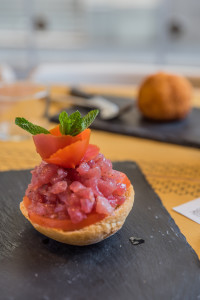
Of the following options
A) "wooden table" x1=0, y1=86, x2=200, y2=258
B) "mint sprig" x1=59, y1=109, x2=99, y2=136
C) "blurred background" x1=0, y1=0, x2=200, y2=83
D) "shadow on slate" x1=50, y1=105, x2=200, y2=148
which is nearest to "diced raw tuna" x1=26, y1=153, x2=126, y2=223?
"mint sprig" x1=59, y1=109, x2=99, y2=136

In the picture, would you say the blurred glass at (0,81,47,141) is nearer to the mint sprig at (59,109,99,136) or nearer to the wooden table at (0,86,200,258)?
the wooden table at (0,86,200,258)

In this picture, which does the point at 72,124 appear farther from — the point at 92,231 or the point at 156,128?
the point at 156,128

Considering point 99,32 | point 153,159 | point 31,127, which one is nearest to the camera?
point 31,127

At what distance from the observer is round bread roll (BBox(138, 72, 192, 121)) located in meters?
2.42

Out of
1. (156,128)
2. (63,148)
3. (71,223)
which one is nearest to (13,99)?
(156,128)

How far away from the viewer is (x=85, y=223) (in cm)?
121

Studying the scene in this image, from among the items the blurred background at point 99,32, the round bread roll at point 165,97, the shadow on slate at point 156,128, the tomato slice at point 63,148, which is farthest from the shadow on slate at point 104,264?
the blurred background at point 99,32

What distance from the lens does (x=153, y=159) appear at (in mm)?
2029

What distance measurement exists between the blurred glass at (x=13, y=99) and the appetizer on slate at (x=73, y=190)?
0.99m

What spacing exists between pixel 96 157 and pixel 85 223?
0.22 meters

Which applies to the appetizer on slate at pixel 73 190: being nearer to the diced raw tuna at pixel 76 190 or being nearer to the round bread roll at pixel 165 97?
the diced raw tuna at pixel 76 190

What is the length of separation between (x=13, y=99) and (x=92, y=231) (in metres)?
1.25

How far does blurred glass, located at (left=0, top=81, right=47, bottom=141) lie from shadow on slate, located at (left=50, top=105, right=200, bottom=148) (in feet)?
0.66

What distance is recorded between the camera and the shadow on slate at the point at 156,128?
7.35ft
